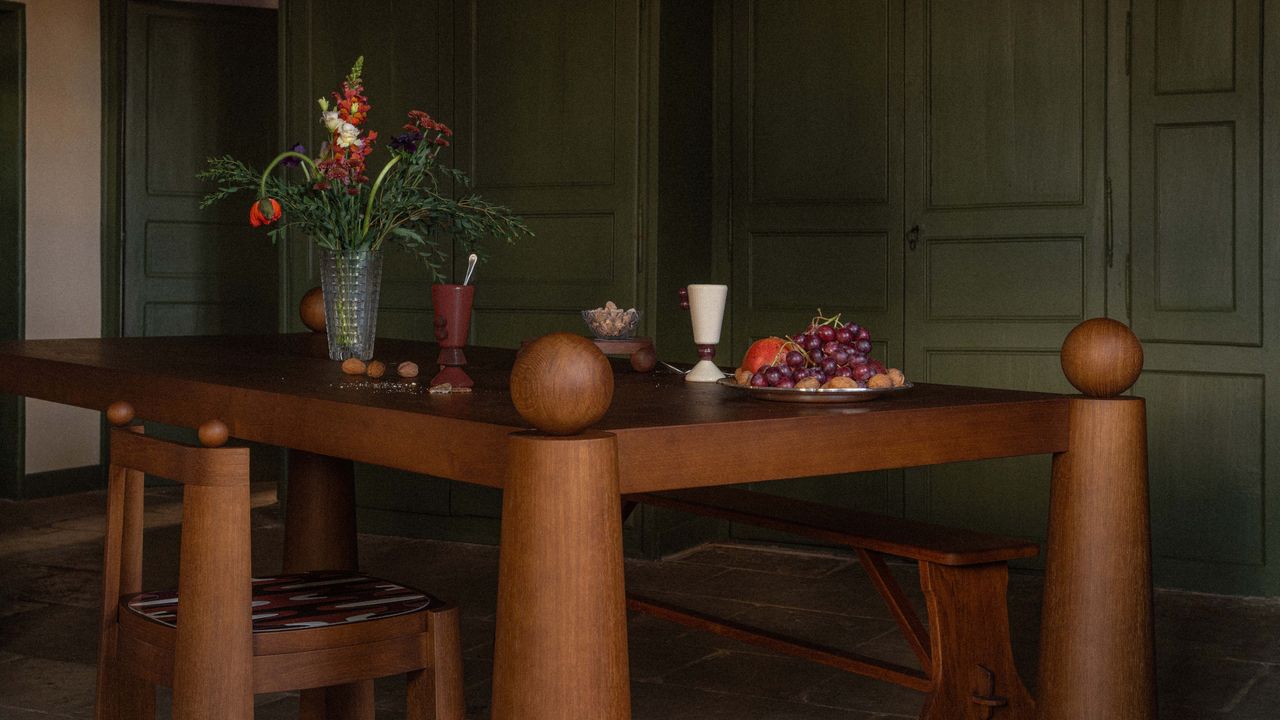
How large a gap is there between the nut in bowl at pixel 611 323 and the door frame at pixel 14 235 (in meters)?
4.08

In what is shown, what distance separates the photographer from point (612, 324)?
271 centimetres

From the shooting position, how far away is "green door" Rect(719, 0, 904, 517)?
4.94 m

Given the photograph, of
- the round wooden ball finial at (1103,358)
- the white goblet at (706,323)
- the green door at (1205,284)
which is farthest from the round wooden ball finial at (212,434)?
the green door at (1205,284)

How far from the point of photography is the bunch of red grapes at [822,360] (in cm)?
212

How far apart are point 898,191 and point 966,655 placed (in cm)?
260

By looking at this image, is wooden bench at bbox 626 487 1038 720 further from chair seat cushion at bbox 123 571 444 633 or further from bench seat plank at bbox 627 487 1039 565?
chair seat cushion at bbox 123 571 444 633

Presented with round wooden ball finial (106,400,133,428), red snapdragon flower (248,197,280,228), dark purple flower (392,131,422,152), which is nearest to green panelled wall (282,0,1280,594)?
dark purple flower (392,131,422,152)

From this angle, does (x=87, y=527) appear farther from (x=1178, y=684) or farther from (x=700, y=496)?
(x=1178, y=684)

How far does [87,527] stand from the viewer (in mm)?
5500

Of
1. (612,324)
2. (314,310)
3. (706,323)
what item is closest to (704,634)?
(314,310)

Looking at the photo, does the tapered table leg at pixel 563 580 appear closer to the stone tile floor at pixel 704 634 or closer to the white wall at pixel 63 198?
the stone tile floor at pixel 704 634

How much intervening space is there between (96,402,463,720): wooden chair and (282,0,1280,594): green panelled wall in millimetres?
2869

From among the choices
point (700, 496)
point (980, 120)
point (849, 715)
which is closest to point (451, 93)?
point (980, 120)

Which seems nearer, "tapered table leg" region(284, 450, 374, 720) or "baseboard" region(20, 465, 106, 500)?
"tapered table leg" region(284, 450, 374, 720)
